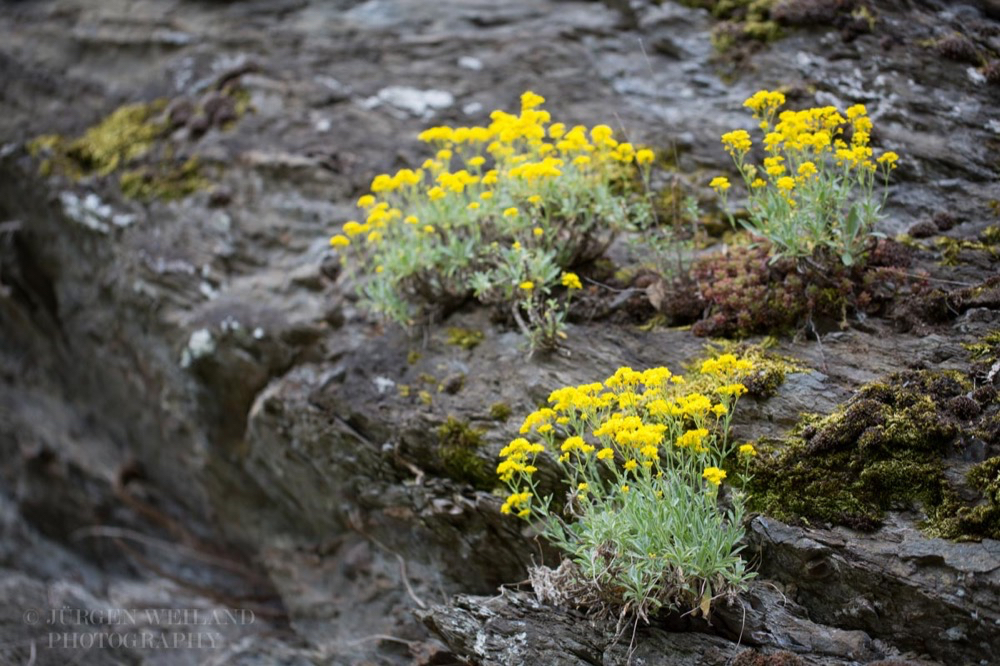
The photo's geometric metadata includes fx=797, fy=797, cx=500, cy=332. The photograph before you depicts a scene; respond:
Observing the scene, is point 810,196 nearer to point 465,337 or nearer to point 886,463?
point 886,463

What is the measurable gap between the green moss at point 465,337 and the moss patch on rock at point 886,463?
2186 millimetres

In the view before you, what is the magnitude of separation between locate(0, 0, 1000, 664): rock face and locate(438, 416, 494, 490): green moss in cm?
3

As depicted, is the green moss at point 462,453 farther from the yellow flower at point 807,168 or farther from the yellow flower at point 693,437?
the yellow flower at point 807,168

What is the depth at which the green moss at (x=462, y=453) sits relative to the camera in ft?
16.6

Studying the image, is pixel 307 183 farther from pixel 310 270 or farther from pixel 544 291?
pixel 544 291

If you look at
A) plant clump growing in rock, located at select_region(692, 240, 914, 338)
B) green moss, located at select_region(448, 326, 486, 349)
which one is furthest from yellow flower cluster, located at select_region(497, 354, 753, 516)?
green moss, located at select_region(448, 326, 486, 349)

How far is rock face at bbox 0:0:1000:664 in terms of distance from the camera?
4.05 meters

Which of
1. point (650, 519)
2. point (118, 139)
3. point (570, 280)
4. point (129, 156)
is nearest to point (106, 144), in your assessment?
point (118, 139)

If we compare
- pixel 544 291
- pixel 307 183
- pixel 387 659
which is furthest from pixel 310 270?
pixel 387 659

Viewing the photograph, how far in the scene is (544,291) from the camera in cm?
533

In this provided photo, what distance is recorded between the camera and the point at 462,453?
5133 millimetres

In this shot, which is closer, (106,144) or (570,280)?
(570,280)

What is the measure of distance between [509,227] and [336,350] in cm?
175

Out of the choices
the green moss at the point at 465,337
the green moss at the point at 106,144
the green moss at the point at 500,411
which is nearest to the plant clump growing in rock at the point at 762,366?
the green moss at the point at 500,411
